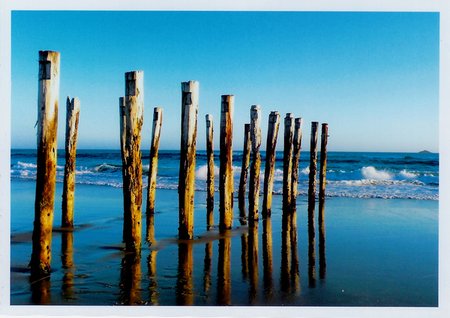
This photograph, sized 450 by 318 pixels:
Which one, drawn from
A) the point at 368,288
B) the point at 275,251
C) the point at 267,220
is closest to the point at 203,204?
the point at 267,220

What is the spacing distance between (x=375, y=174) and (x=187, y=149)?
23.2 metres

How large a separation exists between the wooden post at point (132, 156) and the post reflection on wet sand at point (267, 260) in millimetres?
1899

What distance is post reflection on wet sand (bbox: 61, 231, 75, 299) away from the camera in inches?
227

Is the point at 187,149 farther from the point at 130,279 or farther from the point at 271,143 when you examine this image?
the point at 271,143

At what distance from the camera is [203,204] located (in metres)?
13.6

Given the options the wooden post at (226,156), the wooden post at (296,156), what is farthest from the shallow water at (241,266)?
the wooden post at (296,156)

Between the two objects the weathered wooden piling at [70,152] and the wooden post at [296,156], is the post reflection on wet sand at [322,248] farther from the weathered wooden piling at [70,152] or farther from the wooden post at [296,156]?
the weathered wooden piling at [70,152]

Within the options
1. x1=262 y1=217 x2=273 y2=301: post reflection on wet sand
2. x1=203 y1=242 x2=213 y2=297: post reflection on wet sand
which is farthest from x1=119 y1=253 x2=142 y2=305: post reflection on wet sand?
x1=262 y1=217 x2=273 y2=301: post reflection on wet sand

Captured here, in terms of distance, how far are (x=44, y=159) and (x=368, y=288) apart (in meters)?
4.33

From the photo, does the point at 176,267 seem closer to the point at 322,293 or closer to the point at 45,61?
the point at 322,293

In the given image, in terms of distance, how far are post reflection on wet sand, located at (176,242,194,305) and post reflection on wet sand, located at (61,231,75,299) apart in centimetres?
125

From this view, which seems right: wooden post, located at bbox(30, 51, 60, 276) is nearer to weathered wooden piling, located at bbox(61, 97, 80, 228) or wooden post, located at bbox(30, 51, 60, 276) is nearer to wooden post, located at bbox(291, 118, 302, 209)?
weathered wooden piling, located at bbox(61, 97, 80, 228)

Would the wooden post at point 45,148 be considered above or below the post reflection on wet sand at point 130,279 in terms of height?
above

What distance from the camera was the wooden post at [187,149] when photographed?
25.1 ft
